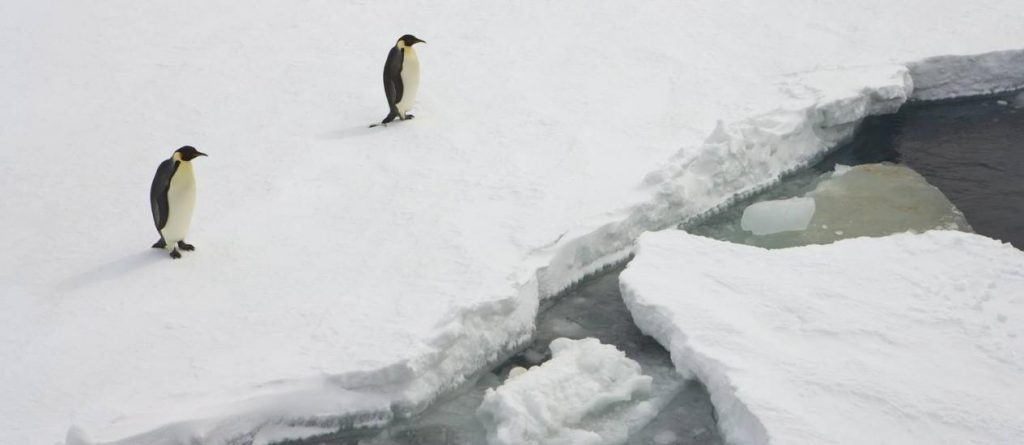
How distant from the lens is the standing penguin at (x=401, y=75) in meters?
5.60

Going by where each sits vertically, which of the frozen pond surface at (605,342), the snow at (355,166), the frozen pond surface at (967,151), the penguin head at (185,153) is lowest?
the frozen pond surface at (605,342)

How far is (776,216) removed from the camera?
15.8ft

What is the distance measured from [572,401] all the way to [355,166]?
208cm

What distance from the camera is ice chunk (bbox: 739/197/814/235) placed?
479cm

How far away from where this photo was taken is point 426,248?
171 inches

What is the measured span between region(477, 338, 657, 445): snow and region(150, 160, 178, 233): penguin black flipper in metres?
1.62

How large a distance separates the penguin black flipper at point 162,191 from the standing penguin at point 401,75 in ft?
5.16

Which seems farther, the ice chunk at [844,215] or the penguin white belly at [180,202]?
the ice chunk at [844,215]

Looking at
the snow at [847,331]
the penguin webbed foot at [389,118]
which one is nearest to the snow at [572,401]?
the snow at [847,331]

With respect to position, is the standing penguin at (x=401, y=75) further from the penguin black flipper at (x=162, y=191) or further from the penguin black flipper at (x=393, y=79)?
the penguin black flipper at (x=162, y=191)

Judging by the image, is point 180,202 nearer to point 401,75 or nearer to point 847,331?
point 401,75

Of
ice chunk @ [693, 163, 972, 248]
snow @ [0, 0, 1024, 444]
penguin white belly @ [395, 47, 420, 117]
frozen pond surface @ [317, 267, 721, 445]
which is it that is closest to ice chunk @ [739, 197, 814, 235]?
A: ice chunk @ [693, 163, 972, 248]

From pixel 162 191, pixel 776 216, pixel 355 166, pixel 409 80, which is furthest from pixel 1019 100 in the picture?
pixel 162 191

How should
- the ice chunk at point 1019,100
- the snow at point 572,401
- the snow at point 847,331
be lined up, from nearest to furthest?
the snow at point 847,331
the snow at point 572,401
the ice chunk at point 1019,100
